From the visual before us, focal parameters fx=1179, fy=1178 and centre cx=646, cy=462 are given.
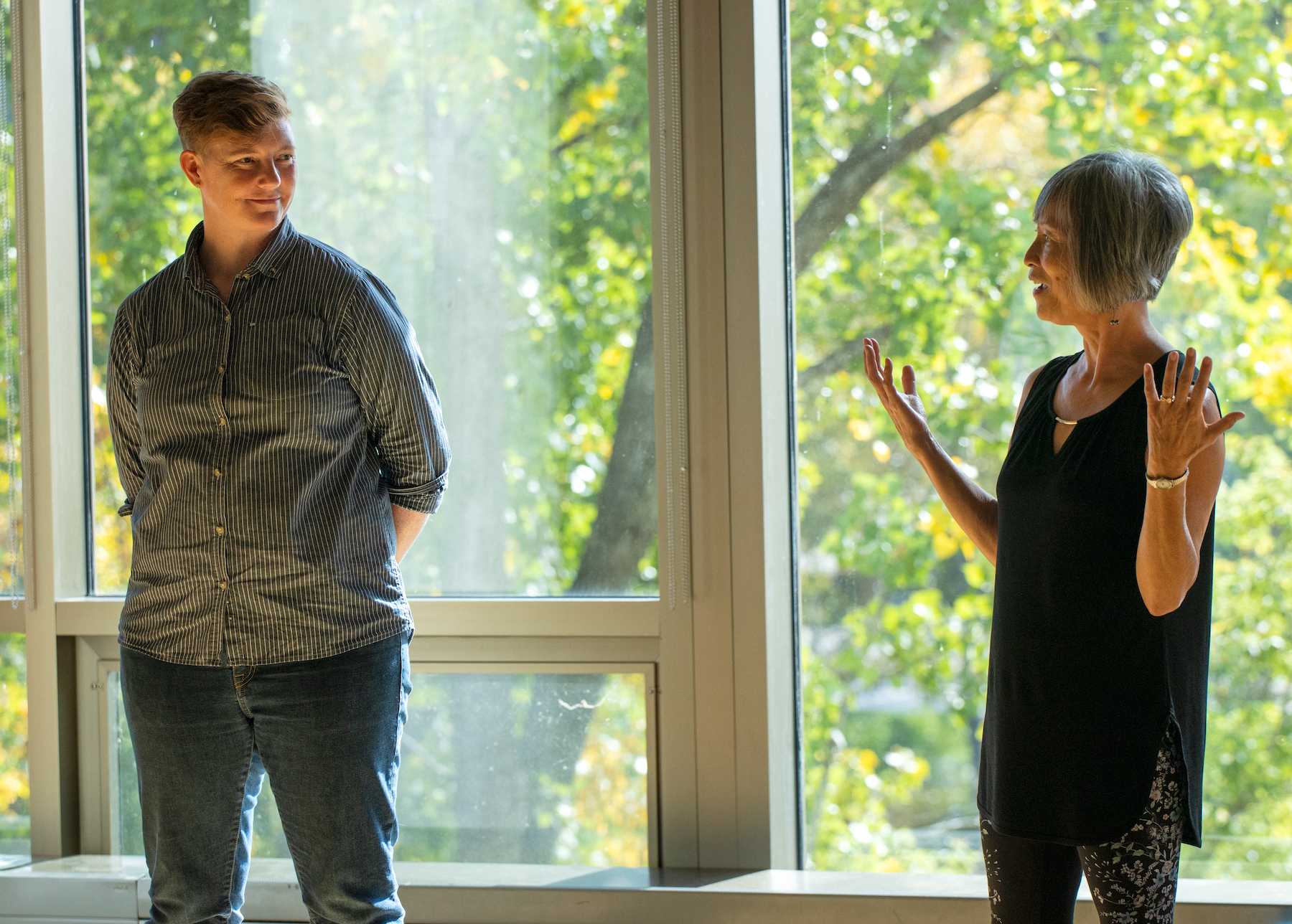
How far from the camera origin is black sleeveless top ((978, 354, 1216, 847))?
56.7 inches

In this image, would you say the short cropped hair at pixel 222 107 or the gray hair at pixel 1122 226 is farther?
the short cropped hair at pixel 222 107

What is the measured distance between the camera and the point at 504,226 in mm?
2387

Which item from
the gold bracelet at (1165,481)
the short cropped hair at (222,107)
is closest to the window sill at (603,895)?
the gold bracelet at (1165,481)

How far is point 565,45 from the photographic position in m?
2.35

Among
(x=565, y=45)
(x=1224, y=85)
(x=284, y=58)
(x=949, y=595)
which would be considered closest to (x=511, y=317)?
(x=565, y=45)

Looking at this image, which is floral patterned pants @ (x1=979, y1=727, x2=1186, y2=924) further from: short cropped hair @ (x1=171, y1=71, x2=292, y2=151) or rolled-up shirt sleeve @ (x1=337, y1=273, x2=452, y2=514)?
short cropped hair @ (x1=171, y1=71, x2=292, y2=151)

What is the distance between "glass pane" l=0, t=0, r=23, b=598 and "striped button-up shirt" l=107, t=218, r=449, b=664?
3.12 feet

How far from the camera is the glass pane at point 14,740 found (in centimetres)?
257

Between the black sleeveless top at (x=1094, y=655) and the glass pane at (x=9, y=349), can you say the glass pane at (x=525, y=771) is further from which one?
the black sleeveless top at (x=1094, y=655)

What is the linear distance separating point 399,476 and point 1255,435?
155 centimetres

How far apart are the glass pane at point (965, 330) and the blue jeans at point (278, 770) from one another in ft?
3.21

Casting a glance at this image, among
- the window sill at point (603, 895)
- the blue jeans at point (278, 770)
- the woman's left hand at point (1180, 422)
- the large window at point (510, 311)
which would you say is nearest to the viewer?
the woman's left hand at point (1180, 422)

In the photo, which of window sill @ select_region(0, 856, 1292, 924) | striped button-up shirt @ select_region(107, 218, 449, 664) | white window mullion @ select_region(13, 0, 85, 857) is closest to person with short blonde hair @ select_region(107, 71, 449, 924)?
striped button-up shirt @ select_region(107, 218, 449, 664)

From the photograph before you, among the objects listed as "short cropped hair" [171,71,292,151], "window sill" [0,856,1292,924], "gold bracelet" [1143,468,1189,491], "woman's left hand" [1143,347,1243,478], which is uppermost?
"short cropped hair" [171,71,292,151]
